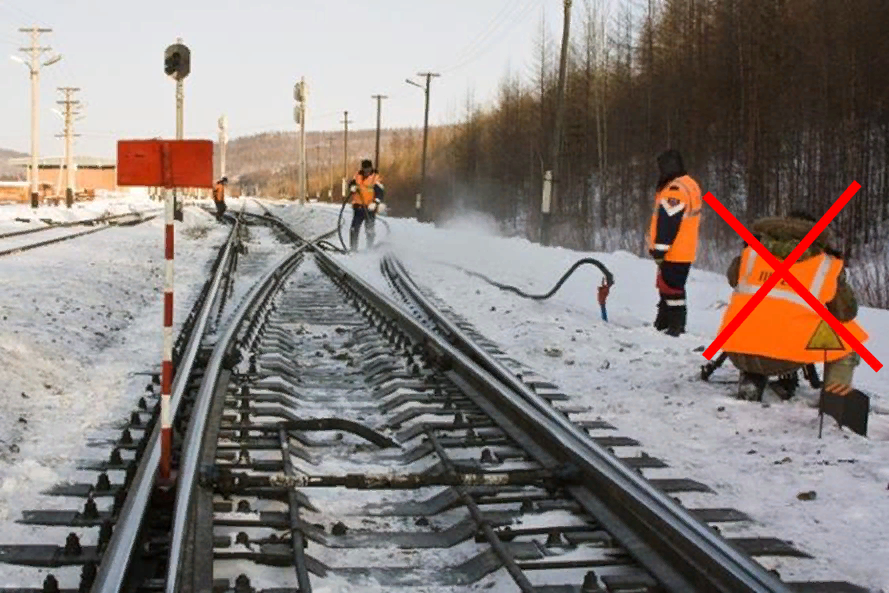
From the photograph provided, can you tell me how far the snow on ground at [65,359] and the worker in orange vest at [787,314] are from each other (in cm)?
434

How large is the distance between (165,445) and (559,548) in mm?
2022

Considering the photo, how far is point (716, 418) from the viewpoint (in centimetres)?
689

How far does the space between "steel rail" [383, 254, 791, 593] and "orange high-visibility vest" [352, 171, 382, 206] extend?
16.3 m

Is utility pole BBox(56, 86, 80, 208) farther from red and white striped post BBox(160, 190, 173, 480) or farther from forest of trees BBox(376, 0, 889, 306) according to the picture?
red and white striped post BBox(160, 190, 173, 480)

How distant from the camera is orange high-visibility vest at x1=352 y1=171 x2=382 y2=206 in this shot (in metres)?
21.8

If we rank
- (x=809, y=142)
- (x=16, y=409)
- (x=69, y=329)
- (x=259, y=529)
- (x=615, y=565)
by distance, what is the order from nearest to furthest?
1. (x=615, y=565)
2. (x=259, y=529)
3. (x=16, y=409)
4. (x=69, y=329)
5. (x=809, y=142)

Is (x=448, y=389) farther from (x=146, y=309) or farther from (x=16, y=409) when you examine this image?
(x=146, y=309)

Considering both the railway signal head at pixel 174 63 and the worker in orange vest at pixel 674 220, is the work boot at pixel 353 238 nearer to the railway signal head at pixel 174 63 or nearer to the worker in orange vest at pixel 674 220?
the worker in orange vest at pixel 674 220

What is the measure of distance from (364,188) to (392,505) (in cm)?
1744

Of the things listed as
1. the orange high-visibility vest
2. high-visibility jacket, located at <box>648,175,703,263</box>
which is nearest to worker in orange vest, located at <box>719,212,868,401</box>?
high-visibility jacket, located at <box>648,175,703,263</box>

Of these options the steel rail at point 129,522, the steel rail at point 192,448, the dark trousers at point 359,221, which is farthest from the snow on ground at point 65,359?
the dark trousers at point 359,221

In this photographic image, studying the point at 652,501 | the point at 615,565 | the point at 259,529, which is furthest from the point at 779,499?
the point at 259,529

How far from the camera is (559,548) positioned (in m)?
4.15
